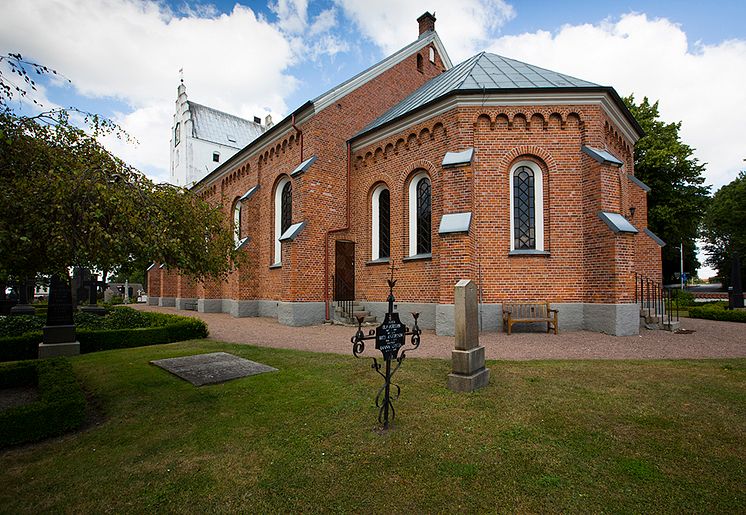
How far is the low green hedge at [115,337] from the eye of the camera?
8539 millimetres

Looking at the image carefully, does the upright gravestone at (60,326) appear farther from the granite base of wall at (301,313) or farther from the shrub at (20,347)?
the granite base of wall at (301,313)

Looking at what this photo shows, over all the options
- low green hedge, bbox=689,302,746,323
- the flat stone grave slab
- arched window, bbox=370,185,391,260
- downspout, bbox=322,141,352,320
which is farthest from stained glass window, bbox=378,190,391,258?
low green hedge, bbox=689,302,746,323

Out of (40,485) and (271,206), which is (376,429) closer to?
(40,485)

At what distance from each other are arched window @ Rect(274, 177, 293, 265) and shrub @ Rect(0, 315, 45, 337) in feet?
26.9

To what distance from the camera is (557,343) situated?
364 inches

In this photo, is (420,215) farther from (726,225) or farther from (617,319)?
(726,225)

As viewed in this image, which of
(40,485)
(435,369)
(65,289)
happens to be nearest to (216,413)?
(40,485)

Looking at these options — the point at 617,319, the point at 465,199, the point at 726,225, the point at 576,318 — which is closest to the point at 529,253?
the point at 576,318

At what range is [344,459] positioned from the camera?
370 cm

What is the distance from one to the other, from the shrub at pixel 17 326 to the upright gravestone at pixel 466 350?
10750mm

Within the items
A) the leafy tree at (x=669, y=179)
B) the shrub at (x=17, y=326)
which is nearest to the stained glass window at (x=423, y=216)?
the shrub at (x=17, y=326)

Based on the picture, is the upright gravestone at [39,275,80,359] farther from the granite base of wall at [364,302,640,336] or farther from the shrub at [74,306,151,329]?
the granite base of wall at [364,302,640,336]

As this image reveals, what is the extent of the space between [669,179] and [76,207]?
28875mm

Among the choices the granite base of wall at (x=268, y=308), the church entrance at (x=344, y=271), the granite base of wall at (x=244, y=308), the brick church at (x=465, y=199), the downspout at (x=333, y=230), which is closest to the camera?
the brick church at (x=465, y=199)
